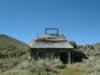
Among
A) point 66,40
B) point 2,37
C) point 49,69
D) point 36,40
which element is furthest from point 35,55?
point 2,37

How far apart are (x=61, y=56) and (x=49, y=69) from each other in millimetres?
13627

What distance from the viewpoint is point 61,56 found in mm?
38469

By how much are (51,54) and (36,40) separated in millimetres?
2742

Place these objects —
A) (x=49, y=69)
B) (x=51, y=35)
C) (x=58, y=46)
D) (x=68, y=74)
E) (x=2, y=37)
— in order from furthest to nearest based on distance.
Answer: (x=2, y=37)
(x=51, y=35)
(x=58, y=46)
(x=49, y=69)
(x=68, y=74)

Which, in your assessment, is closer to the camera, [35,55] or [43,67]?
[43,67]

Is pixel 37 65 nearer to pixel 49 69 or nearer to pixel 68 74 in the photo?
pixel 49 69

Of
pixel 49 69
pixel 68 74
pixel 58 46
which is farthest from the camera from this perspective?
pixel 58 46

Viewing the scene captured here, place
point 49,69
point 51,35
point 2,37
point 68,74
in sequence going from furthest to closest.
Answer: point 2,37 → point 51,35 → point 49,69 → point 68,74

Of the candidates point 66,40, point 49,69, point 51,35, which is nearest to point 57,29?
point 51,35

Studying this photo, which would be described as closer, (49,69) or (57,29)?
(49,69)

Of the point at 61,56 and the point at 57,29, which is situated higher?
the point at 57,29

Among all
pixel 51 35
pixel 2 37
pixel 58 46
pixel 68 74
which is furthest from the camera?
pixel 2 37

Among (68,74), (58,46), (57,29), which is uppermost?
(57,29)

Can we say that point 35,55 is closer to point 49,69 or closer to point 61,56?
point 61,56
